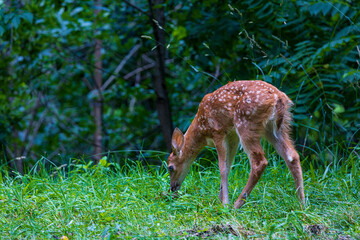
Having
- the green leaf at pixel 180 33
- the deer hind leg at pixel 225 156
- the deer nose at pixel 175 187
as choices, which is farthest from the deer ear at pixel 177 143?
the green leaf at pixel 180 33

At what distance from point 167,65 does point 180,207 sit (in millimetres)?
6849

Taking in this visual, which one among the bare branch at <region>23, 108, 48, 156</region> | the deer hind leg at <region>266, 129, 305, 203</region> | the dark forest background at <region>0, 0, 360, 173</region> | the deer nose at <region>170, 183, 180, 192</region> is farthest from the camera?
the bare branch at <region>23, 108, 48, 156</region>

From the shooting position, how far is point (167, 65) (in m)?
10.9

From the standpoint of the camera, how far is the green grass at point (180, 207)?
368cm

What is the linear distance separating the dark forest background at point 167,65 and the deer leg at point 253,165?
51.7 inches

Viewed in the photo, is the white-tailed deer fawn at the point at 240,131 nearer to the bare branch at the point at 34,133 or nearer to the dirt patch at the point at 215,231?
the dirt patch at the point at 215,231

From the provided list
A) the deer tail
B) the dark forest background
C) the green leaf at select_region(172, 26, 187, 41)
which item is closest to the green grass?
the dark forest background

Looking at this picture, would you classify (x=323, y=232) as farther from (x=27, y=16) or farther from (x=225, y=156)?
(x=27, y=16)

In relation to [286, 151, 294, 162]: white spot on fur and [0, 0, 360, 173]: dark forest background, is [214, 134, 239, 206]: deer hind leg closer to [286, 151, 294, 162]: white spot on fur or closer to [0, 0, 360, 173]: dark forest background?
[286, 151, 294, 162]: white spot on fur

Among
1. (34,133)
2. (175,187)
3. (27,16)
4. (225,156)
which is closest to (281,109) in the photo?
(225,156)

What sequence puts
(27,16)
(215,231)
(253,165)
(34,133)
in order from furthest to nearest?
(34,133) < (27,16) < (253,165) < (215,231)

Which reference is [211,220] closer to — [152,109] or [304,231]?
[304,231]

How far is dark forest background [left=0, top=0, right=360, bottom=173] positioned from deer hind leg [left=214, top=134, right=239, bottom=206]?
1.07 m

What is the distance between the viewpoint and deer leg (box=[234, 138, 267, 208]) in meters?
4.25
